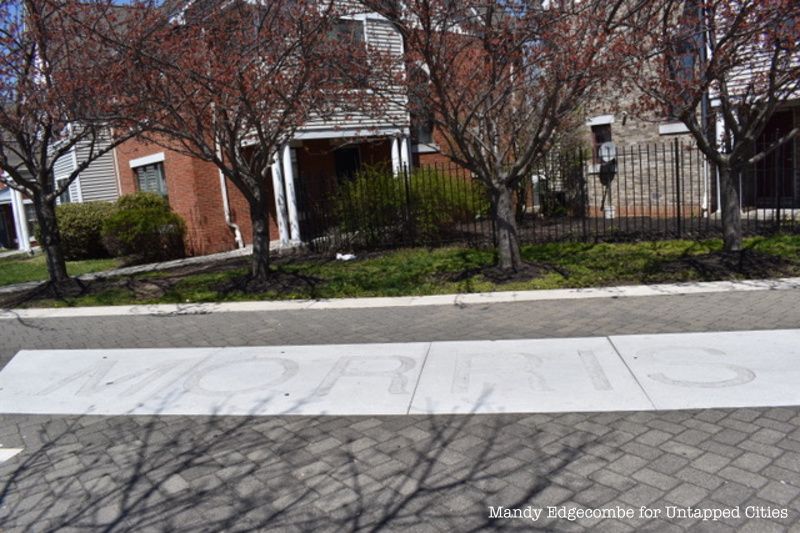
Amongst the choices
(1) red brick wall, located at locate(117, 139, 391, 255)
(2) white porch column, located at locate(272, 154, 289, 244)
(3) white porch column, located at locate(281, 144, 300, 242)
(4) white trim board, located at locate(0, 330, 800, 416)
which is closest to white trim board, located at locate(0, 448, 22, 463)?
(4) white trim board, located at locate(0, 330, 800, 416)

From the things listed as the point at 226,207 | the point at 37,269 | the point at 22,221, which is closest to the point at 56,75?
the point at 226,207

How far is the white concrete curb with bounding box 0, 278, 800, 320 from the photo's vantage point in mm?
8562

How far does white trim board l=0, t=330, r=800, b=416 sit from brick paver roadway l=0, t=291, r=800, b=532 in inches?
9.4

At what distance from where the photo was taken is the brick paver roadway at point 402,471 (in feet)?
11.6

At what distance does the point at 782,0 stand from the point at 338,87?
597 cm

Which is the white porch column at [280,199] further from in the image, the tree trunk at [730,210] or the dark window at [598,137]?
the tree trunk at [730,210]

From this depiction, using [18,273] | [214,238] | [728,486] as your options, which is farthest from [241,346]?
[18,273]

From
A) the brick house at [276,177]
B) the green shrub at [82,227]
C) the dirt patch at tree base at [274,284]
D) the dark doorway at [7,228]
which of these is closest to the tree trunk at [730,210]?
the dirt patch at tree base at [274,284]

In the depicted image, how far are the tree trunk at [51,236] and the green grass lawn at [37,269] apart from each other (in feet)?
11.5

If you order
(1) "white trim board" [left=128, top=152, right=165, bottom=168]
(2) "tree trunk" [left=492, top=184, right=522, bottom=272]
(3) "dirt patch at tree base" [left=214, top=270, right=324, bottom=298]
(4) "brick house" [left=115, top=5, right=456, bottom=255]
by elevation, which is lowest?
(3) "dirt patch at tree base" [left=214, top=270, right=324, bottom=298]

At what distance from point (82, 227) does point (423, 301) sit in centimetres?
1375

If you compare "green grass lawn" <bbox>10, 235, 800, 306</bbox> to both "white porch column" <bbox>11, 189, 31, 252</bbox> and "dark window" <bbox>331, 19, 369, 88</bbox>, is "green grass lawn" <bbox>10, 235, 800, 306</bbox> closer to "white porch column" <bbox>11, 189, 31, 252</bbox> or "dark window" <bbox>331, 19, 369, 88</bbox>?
"dark window" <bbox>331, 19, 369, 88</bbox>

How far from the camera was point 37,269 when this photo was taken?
17.4 m

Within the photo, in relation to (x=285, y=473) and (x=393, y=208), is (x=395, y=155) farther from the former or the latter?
(x=285, y=473)
